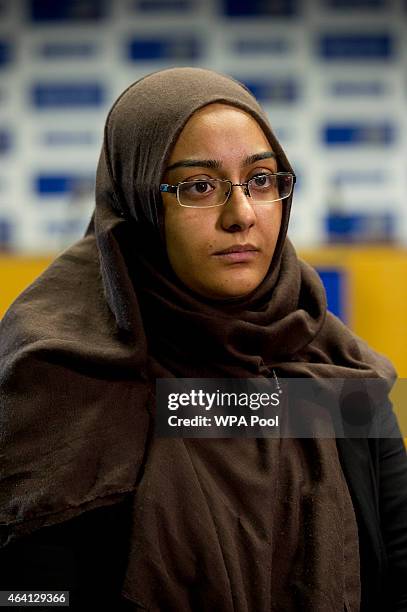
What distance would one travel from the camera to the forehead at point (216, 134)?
98 cm

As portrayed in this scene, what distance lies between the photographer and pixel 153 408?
3.25 feet

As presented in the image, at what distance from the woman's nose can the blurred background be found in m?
2.95

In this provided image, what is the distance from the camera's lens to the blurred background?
3908 millimetres

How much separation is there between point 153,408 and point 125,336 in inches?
3.5

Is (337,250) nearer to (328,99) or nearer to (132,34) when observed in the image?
(328,99)

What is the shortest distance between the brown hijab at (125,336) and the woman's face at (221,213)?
0.02 meters

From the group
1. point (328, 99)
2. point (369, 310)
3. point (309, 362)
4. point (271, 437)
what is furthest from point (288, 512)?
point (328, 99)

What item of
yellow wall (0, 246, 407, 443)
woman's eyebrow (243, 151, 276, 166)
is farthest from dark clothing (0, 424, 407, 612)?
yellow wall (0, 246, 407, 443)

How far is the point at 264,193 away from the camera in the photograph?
1.02 m

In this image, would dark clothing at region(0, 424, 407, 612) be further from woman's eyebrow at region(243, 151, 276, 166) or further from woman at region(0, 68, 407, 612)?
woman's eyebrow at region(243, 151, 276, 166)

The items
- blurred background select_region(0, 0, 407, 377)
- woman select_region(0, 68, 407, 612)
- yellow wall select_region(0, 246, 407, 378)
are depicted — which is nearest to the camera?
woman select_region(0, 68, 407, 612)

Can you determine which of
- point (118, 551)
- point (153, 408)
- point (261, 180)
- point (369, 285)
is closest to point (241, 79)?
point (369, 285)

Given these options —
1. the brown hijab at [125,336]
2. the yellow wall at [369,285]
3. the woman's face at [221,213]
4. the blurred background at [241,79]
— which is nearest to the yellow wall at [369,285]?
the yellow wall at [369,285]

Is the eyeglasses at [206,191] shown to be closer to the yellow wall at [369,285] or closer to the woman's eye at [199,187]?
the woman's eye at [199,187]
